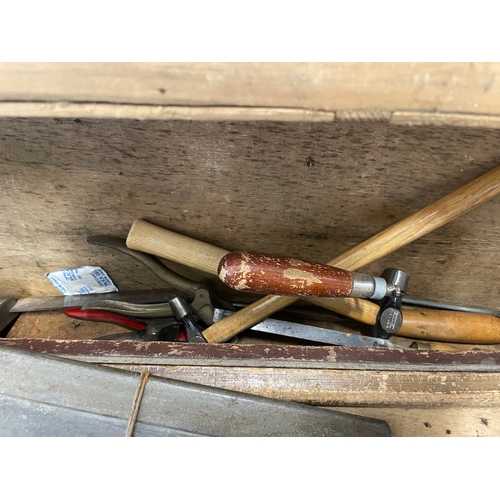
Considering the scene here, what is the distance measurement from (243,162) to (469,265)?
2.01 ft

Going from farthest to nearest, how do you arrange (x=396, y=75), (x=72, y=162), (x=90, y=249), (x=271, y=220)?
(x=90, y=249) → (x=271, y=220) → (x=72, y=162) → (x=396, y=75)

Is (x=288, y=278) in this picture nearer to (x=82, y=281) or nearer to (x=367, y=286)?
(x=367, y=286)

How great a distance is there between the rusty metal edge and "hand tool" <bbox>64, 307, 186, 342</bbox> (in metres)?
0.28

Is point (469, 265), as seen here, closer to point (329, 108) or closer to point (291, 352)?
point (291, 352)

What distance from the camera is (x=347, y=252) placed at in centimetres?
79

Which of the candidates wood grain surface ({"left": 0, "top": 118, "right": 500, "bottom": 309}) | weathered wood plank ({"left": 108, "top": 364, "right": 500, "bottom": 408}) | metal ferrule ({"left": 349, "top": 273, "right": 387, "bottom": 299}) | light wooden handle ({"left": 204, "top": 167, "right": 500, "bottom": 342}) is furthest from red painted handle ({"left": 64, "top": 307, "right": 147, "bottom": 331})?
metal ferrule ({"left": 349, "top": 273, "right": 387, "bottom": 299})

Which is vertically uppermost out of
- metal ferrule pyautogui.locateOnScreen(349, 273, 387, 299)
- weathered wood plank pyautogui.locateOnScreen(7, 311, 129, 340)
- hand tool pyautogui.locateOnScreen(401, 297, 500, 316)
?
metal ferrule pyautogui.locateOnScreen(349, 273, 387, 299)

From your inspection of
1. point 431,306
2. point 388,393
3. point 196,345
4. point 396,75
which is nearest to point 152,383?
point 196,345

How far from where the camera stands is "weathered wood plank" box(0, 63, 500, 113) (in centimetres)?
37

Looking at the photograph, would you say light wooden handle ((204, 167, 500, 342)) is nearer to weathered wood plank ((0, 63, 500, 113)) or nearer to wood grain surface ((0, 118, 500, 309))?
wood grain surface ((0, 118, 500, 309))

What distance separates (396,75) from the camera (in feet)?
1.20

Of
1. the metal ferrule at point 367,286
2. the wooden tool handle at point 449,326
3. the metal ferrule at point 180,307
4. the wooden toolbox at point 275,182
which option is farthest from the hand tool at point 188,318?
the wooden tool handle at point 449,326

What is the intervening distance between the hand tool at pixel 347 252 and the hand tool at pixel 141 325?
12 cm

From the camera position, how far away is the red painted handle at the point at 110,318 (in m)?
0.98
